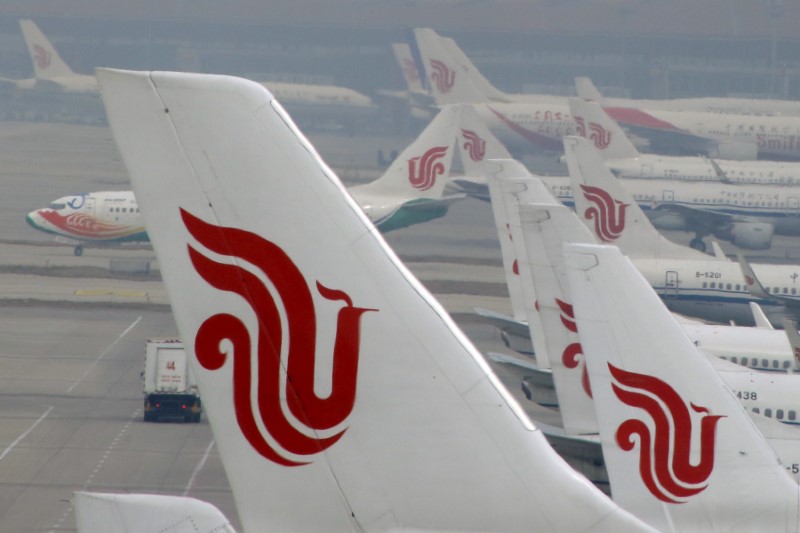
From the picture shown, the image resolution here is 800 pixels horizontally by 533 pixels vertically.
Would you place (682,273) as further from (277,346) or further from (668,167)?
(277,346)

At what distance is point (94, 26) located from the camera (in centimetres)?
14275

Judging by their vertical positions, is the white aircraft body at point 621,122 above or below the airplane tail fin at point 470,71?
below

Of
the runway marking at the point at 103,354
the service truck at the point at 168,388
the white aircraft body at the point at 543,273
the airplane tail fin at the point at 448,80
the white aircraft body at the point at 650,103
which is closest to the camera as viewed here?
the white aircraft body at the point at 543,273

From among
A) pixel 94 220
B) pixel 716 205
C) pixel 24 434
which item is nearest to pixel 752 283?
pixel 24 434

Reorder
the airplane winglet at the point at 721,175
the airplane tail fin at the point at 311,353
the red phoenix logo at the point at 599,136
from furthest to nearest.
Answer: the airplane winglet at the point at 721,175
the red phoenix logo at the point at 599,136
the airplane tail fin at the point at 311,353

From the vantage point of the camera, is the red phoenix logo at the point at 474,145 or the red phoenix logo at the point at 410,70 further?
the red phoenix logo at the point at 410,70

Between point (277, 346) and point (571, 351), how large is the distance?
1075 centimetres

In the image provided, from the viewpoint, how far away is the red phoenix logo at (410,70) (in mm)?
115188

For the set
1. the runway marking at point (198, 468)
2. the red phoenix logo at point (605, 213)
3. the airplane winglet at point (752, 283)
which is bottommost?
the runway marking at point (198, 468)

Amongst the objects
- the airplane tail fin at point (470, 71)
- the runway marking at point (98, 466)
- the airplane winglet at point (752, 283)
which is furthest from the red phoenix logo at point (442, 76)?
the runway marking at point (98, 466)

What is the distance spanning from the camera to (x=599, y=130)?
6638cm

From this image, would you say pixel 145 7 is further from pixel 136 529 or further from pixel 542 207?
pixel 136 529

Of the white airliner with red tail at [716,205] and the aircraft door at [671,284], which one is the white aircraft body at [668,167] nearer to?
the white airliner with red tail at [716,205]

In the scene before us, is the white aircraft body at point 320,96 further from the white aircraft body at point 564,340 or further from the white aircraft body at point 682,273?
the white aircraft body at point 564,340
